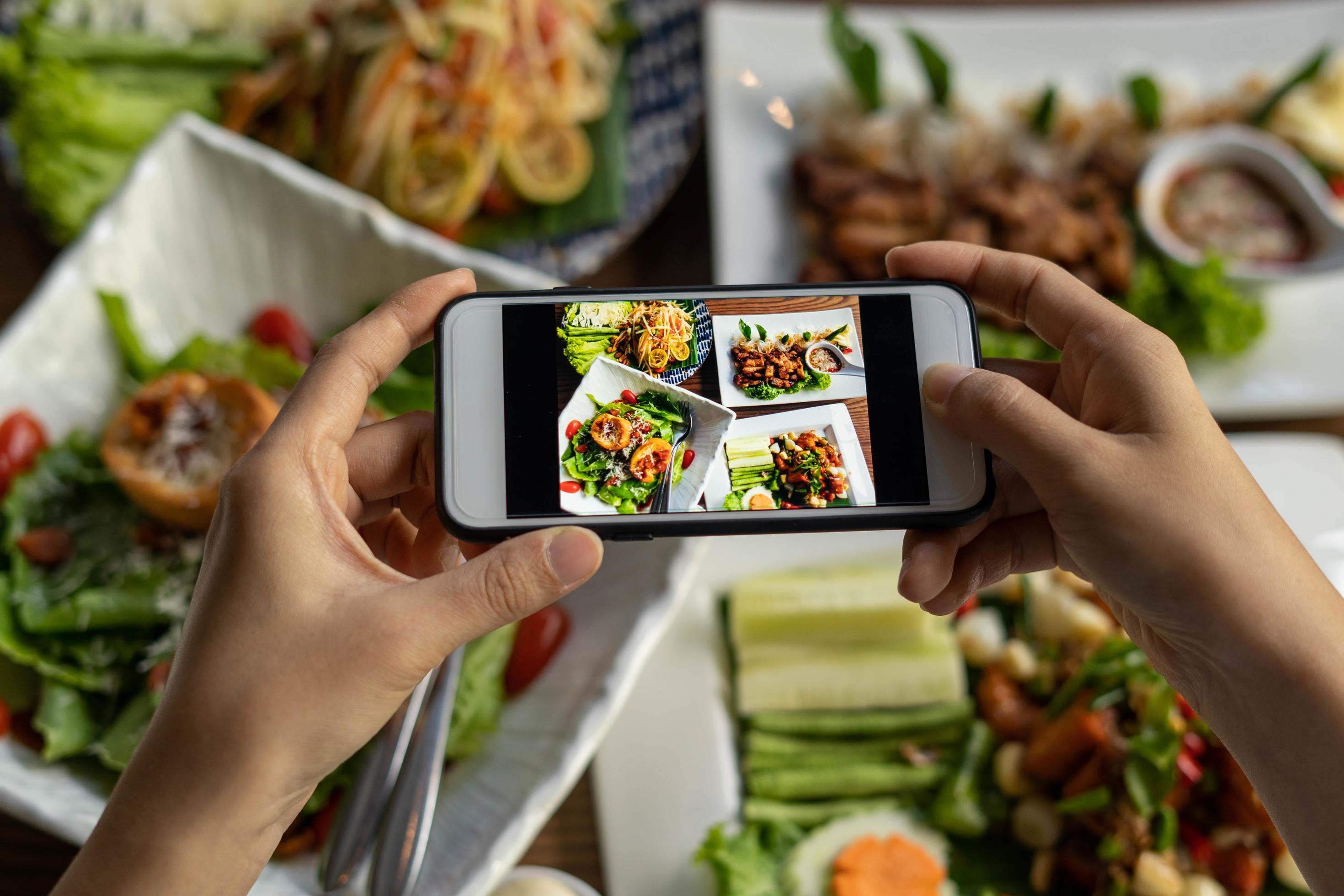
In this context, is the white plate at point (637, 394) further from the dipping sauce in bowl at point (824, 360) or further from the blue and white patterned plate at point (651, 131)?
the blue and white patterned plate at point (651, 131)

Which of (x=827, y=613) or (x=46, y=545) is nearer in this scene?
(x=46, y=545)

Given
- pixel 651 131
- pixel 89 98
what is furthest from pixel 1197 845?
pixel 89 98

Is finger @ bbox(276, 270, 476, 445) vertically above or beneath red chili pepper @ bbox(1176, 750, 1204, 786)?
above

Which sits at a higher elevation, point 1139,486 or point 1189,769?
point 1139,486

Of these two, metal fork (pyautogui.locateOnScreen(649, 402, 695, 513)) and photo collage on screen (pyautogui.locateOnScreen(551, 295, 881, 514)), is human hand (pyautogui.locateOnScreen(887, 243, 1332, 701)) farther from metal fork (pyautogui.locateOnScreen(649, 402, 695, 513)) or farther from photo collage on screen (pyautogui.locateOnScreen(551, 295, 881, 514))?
metal fork (pyautogui.locateOnScreen(649, 402, 695, 513))

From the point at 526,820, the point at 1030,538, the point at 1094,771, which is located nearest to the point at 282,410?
the point at 526,820

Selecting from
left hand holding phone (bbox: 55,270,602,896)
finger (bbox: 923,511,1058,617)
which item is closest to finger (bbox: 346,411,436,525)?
left hand holding phone (bbox: 55,270,602,896)

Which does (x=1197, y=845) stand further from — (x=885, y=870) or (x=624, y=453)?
(x=624, y=453)
